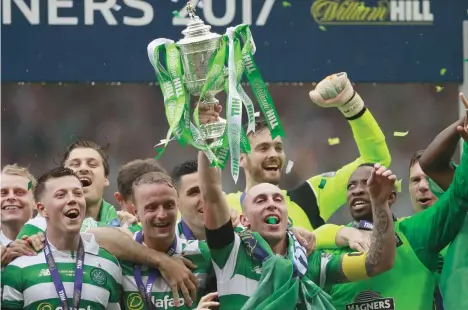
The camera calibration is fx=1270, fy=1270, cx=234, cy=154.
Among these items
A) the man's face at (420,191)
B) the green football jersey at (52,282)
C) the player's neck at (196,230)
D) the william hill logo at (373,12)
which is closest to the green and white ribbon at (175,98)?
the green football jersey at (52,282)

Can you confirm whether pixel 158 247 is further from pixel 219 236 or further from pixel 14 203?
pixel 14 203

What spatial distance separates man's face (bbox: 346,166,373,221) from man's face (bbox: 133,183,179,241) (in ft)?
3.62

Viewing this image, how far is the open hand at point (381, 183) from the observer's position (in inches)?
224

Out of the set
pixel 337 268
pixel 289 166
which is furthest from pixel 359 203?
pixel 289 166

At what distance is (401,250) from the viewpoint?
6203mm

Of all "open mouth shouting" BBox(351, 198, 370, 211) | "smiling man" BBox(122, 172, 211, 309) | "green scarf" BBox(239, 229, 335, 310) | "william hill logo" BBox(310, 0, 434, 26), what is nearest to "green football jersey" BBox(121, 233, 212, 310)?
"smiling man" BBox(122, 172, 211, 309)

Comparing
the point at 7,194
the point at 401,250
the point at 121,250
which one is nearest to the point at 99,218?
the point at 7,194

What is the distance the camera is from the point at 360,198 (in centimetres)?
635

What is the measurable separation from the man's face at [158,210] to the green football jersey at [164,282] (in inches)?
4.9

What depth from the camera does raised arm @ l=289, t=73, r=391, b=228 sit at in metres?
6.53

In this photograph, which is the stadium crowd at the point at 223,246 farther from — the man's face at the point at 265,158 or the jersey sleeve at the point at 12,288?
the man's face at the point at 265,158

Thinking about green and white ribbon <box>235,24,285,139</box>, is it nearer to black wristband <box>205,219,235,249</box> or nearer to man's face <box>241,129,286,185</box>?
black wristband <box>205,219,235,249</box>

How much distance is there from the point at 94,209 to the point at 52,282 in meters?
1.30

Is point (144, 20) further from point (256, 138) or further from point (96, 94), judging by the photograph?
point (256, 138)
